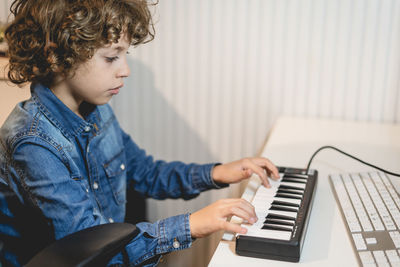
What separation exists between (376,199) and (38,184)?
64cm

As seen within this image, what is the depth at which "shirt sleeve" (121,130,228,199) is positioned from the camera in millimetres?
1179

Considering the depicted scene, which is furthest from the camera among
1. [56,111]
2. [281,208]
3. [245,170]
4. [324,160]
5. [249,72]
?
[249,72]

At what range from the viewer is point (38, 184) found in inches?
32.9

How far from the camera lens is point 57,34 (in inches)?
37.4

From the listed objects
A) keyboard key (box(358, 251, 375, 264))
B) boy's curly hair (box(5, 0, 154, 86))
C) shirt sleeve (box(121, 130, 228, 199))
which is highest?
boy's curly hair (box(5, 0, 154, 86))

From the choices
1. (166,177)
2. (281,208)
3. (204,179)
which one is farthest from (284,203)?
(166,177)

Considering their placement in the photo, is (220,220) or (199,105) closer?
(220,220)

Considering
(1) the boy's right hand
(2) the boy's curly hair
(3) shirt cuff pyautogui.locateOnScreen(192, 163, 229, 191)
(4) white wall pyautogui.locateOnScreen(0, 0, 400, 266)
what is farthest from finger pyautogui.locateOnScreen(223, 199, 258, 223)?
(4) white wall pyautogui.locateOnScreen(0, 0, 400, 266)

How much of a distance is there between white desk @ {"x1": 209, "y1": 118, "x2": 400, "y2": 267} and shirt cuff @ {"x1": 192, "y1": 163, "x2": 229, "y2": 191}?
0.13 meters

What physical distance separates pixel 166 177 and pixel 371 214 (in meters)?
0.55

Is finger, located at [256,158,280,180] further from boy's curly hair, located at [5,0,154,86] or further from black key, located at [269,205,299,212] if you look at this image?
boy's curly hair, located at [5,0,154,86]

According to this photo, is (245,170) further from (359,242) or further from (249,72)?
(249,72)

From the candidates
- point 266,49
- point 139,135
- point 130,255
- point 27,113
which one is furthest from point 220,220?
point 139,135

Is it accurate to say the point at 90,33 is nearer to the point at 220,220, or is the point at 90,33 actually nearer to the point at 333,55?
the point at 220,220
